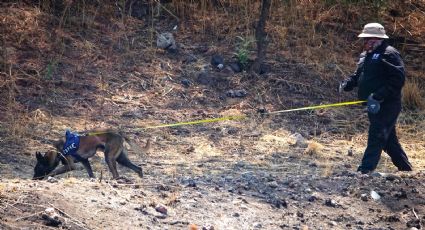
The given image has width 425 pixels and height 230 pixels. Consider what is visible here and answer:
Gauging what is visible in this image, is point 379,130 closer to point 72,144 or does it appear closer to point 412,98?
point 72,144

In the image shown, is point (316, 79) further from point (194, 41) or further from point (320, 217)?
point (320, 217)

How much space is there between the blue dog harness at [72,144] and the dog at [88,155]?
1 cm

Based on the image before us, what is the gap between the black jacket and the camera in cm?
925

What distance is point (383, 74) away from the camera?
9.35 metres

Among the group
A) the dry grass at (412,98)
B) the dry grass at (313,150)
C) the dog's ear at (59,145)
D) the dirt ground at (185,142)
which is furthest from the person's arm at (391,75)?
the dry grass at (412,98)

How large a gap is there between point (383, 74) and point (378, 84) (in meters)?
0.13

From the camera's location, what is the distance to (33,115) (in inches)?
467

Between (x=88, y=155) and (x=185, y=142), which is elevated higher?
(x=88, y=155)

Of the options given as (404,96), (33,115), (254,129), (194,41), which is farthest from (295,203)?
(194,41)

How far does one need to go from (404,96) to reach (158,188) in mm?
6674

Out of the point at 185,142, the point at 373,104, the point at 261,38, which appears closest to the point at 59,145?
the point at 185,142

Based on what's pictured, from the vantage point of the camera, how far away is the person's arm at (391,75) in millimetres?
9227

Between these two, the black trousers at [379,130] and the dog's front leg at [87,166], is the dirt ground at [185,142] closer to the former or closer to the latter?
the dog's front leg at [87,166]

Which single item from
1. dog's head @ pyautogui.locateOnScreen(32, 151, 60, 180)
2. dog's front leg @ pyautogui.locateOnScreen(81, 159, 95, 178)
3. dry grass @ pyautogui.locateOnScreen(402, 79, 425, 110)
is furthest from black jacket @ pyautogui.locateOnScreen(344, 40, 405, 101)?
dry grass @ pyautogui.locateOnScreen(402, 79, 425, 110)
